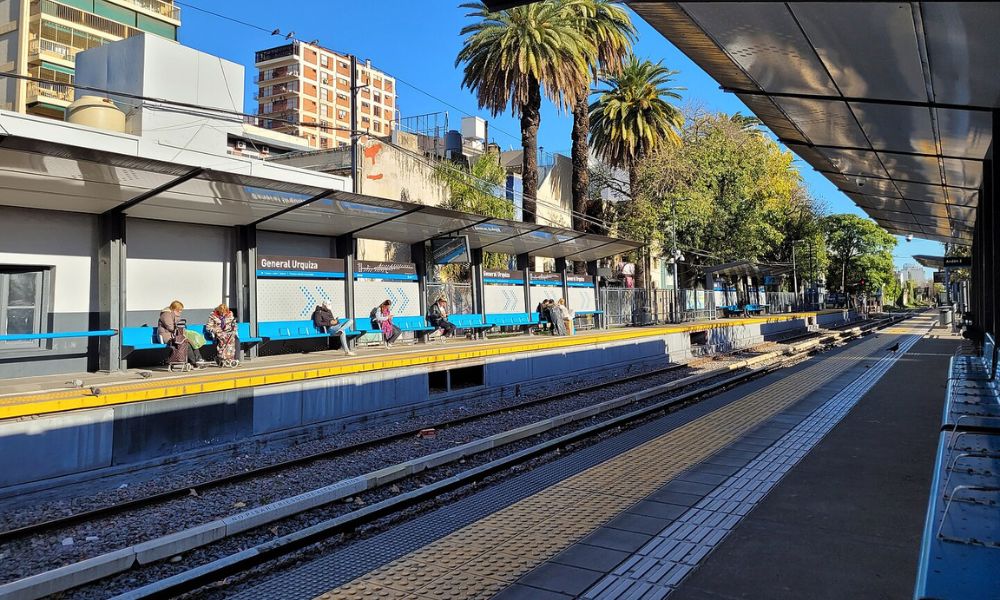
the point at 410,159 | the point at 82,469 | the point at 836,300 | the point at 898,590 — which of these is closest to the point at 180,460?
the point at 82,469

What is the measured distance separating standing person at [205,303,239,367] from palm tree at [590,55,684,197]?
26.6 m

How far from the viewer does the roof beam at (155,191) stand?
1133 centimetres

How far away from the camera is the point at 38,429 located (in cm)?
781

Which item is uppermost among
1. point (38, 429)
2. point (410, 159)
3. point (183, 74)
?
point (183, 74)

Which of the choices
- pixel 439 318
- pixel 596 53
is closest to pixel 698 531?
pixel 439 318

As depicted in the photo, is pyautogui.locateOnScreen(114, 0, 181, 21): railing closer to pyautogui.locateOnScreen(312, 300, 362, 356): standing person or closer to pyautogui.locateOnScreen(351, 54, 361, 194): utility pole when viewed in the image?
pyautogui.locateOnScreen(351, 54, 361, 194): utility pole

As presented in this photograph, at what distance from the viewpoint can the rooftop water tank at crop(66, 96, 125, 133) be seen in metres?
20.6

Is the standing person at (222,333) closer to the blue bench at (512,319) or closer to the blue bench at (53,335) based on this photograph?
the blue bench at (53,335)

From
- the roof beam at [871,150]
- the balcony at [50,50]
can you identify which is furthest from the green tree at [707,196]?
the balcony at [50,50]

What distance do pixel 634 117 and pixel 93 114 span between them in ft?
84.2

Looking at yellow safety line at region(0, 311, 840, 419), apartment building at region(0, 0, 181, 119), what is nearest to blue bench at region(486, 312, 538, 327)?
yellow safety line at region(0, 311, 840, 419)

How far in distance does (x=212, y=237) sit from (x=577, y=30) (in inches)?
799

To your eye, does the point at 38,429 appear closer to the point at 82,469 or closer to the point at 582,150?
the point at 82,469

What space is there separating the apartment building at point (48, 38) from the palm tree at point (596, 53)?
3798cm
